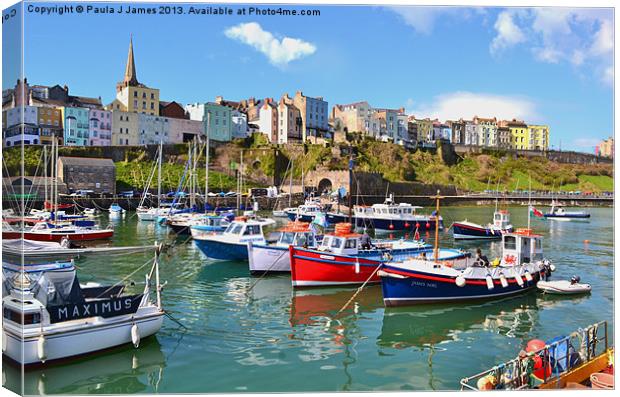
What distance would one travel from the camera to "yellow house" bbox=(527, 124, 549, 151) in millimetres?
103975

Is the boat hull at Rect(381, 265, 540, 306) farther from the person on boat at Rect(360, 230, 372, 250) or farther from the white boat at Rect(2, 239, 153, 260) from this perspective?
the white boat at Rect(2, 239, 153, 260)

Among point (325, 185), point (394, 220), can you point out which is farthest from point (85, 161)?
point (394, 220)

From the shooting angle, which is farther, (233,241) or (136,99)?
(136,99)

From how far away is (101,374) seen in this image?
9.65 m

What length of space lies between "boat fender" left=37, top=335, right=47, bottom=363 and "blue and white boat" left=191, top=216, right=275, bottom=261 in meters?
12.9

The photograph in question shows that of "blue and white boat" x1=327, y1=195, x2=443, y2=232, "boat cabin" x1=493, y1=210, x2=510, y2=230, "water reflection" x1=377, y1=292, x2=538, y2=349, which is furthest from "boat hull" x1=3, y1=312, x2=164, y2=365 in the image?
"boat cabin" x1=493, y1=210, x2=510, y2=230

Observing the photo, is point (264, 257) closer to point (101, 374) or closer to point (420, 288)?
point (420, 288)

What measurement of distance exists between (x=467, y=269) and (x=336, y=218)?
2856 centimetres

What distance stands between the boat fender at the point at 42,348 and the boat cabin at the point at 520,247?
1360 centimetres

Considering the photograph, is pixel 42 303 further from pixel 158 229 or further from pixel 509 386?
pixel 158 229

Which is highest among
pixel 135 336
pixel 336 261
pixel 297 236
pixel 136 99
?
pixel 136 99

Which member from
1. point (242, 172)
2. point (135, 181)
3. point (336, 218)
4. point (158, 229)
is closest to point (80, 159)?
point (135, 181)

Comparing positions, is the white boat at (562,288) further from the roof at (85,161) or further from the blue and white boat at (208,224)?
the roof at (85,161)

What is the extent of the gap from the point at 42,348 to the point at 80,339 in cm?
84
